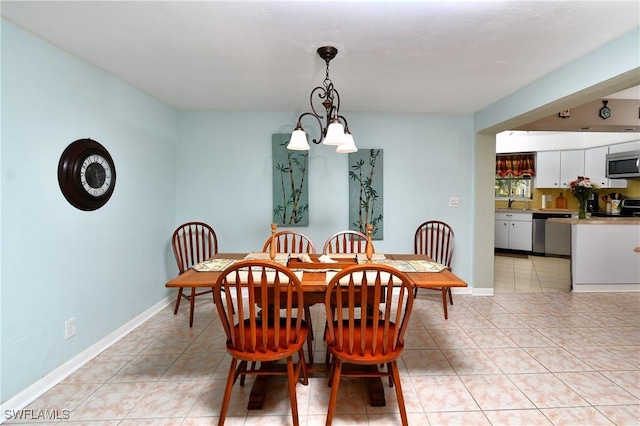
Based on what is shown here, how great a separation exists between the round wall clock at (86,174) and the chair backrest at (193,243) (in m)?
0.92

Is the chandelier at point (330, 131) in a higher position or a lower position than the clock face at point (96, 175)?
higher

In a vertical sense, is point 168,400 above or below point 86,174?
below

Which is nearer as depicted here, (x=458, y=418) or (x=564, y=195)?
(x=458, y=418)

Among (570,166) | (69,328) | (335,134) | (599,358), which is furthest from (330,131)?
(570,166)

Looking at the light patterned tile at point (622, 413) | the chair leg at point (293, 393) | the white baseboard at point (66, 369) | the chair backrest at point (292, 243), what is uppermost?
the chair backrest at point (292, 243)

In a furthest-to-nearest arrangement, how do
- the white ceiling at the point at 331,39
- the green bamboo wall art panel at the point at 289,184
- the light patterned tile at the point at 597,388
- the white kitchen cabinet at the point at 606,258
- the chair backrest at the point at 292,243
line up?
the white kitchen cabinet at the point at 606,258 → the green bamboo wall art panel at the point at 289,184 → the chair backrest at the point at 292,243 → the light patterned tile at the point at 597,388 → the white ceiling at the point at 331,39

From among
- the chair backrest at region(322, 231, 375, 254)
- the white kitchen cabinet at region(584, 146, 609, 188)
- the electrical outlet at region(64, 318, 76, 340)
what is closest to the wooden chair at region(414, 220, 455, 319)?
the chair backrest at region(322, 231, 375, 254)

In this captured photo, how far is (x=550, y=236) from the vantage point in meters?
5.98

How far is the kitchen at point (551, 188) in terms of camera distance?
18.1ft

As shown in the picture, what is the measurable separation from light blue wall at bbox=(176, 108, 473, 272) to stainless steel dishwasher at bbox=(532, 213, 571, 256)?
10.7 feet

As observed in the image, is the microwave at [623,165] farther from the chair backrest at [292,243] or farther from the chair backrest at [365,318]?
the chair backrest at [365,318]

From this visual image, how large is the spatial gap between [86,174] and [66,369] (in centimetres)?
136

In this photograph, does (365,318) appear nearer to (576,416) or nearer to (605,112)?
(576,416)

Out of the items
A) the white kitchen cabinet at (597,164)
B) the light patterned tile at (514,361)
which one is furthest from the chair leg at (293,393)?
the white kitchen cabinet at (597,164)
